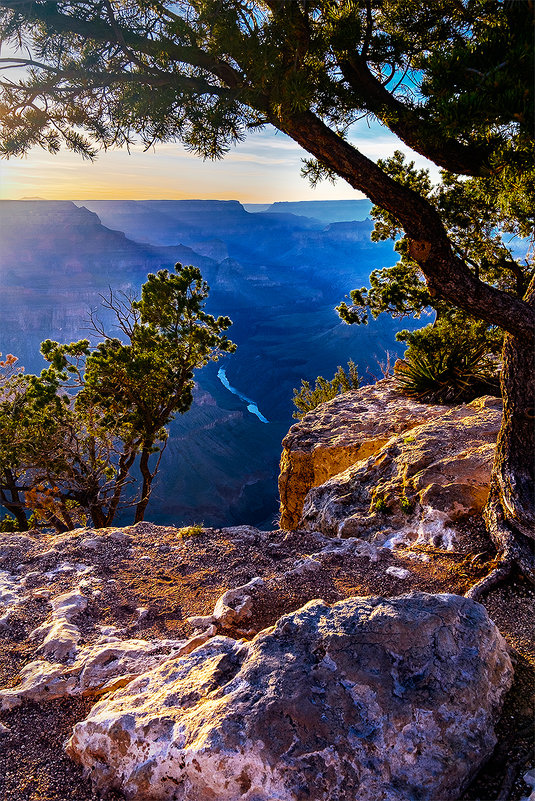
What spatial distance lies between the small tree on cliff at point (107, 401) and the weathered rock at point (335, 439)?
3.13m

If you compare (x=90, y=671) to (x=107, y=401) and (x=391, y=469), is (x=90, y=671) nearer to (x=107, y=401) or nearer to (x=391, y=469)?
(x=391, y=469)

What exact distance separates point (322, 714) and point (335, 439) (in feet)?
18.7

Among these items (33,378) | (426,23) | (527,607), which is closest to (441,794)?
(527,607)

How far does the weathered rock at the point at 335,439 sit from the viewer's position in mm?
7094

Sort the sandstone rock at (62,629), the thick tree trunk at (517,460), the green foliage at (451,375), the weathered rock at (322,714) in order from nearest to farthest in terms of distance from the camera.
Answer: the weathered rock at (322,714) < the sandstone rock at (62,629) < the thick tree trunk at (517,460) < the green foliage at (451,375)

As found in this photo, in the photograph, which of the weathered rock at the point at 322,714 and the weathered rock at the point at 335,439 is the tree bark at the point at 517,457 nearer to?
the weathered rock at the point at 322,714

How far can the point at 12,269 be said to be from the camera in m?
70.8

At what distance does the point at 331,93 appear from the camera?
380 cm

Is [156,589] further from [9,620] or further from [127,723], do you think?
[127,723]

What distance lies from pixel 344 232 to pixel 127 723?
135m

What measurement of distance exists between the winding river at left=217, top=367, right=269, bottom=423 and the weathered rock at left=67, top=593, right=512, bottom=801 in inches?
2276

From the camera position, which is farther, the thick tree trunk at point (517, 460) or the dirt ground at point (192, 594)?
the thick tree trunk at point (517, 460)

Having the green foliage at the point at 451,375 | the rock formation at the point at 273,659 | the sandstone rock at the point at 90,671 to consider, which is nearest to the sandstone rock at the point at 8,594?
the rock formation at the point at 273,659

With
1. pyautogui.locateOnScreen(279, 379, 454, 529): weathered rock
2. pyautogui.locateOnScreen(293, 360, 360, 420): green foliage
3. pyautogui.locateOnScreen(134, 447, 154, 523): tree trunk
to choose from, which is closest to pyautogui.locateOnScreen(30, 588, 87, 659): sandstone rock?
pyautogui.locateOnScreen(279, 379, 454, 529): weathered rock
